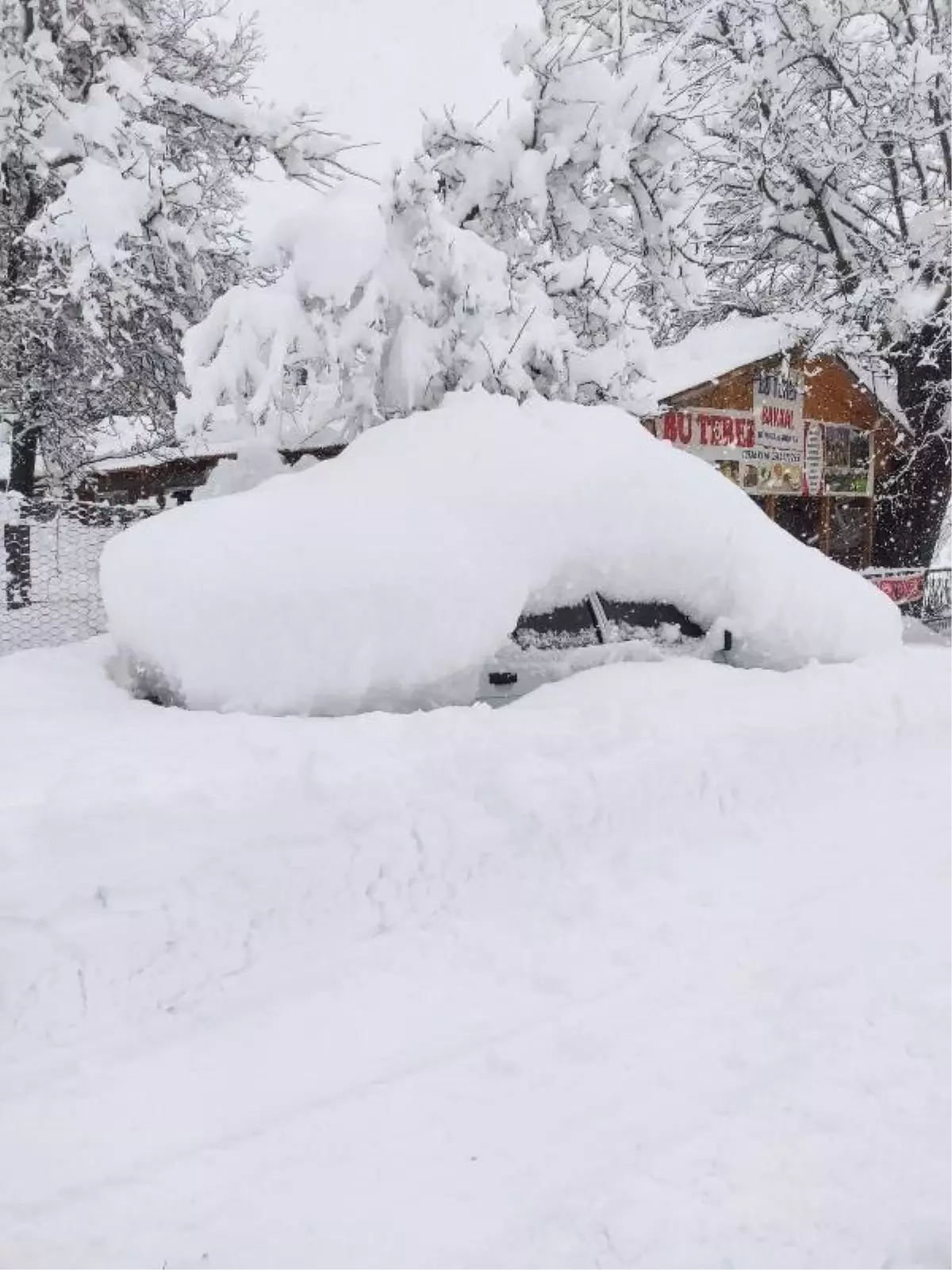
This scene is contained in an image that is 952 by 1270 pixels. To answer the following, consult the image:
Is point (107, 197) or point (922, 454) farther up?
point (107, 197)

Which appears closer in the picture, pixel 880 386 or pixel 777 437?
pixel 777 437

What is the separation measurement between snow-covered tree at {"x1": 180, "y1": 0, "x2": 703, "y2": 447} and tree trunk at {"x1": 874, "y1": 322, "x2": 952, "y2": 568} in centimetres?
678

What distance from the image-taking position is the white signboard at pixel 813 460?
618 inches

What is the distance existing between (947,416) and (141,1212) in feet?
51.0

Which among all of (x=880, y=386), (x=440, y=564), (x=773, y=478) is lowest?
(x=440, y=564)

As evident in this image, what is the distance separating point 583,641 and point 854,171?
13207mm

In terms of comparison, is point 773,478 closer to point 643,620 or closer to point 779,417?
point 779,417

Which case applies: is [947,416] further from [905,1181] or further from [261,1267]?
[261,1267]

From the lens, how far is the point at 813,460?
623 inches

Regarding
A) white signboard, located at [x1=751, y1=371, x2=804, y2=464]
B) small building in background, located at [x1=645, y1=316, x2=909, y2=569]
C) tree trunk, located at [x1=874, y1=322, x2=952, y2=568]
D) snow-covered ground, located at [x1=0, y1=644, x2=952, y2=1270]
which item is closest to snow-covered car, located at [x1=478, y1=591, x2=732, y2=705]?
snow-covered ground, located at [x1=0, y1=644, x2=952, y2=1270]

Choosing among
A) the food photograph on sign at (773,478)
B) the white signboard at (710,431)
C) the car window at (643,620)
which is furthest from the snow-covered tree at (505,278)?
the food photograph on sign at (773,478)

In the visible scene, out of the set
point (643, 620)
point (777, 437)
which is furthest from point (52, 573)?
point (777, 437)

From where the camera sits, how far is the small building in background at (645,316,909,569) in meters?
13.7

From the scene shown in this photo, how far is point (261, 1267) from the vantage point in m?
2.21
